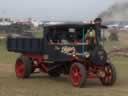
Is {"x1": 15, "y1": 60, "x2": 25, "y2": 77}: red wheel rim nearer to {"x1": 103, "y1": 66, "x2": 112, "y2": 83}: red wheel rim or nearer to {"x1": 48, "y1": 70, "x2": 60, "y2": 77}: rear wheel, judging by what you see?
{"x1": 48, "y1": 70, "x2": 60, "y2": 77}: rear wheel

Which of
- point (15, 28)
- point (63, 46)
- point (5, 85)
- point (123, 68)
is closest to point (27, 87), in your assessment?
point (5, 85)

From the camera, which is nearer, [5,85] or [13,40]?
[5,85]

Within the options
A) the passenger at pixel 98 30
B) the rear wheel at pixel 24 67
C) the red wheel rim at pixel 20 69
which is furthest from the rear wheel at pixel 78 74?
the red wheel rim at pixel 20 69

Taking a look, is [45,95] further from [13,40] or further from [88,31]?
[13,40]

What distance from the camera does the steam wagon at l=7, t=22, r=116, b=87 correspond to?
48.7ft

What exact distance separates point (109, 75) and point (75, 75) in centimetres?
113

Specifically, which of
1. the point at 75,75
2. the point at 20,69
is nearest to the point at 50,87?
the point at 75,75

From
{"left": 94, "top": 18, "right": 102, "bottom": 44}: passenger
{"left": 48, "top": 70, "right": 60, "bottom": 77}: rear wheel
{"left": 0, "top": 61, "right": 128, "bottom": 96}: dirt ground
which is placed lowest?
{"left": 0, "top": 61, "right": 128, "bottom": 96}: dirt ground

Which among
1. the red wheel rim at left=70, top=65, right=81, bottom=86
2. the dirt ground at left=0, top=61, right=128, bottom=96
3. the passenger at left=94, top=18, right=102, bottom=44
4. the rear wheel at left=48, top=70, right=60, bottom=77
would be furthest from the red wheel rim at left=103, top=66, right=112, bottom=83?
the rear wheel at left=48, top=70, right=60, bottom=77

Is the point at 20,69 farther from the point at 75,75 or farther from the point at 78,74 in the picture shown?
the point at 78,74

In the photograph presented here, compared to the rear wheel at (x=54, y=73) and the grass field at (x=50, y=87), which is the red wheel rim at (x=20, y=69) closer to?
the grass field at (x=50, y=87)

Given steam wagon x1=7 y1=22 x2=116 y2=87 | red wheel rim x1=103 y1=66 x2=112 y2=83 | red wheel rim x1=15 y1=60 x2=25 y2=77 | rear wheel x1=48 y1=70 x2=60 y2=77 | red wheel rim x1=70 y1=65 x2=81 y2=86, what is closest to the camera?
red wheel rim x1=70 y1=65 x2=81 y2=86

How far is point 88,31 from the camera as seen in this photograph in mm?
15625

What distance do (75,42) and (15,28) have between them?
4723 cm
